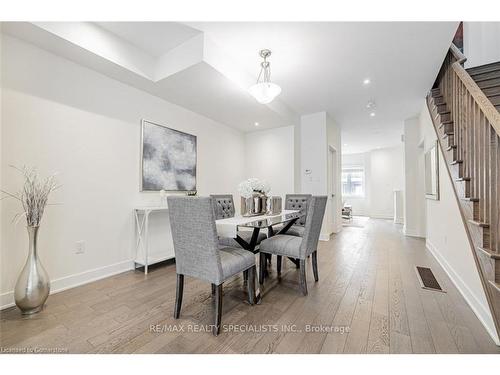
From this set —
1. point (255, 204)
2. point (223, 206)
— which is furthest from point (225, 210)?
point (255, 204)

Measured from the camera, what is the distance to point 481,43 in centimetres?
314

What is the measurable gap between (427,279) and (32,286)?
3.88 metres

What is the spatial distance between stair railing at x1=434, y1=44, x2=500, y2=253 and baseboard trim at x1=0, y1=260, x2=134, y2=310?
3.57 metres

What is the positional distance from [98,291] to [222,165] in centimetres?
290

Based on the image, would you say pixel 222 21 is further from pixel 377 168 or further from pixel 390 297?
pixel 377 168

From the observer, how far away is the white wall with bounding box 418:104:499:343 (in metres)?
1.77

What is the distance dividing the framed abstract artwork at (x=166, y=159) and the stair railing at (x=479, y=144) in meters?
3.41

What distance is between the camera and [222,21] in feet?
6.73

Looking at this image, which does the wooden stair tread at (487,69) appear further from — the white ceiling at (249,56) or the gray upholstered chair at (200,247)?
the gray upholstered chair at (200,247)

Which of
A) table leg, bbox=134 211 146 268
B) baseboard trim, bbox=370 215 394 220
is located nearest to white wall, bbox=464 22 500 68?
table leg, bbox=134 211 146 268

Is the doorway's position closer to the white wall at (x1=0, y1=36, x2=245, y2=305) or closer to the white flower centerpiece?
the white flower centerpiece

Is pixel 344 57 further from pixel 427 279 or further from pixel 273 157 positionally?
pixel 427 279

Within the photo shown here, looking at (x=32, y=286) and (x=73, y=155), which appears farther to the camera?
(x=73, y=155)
